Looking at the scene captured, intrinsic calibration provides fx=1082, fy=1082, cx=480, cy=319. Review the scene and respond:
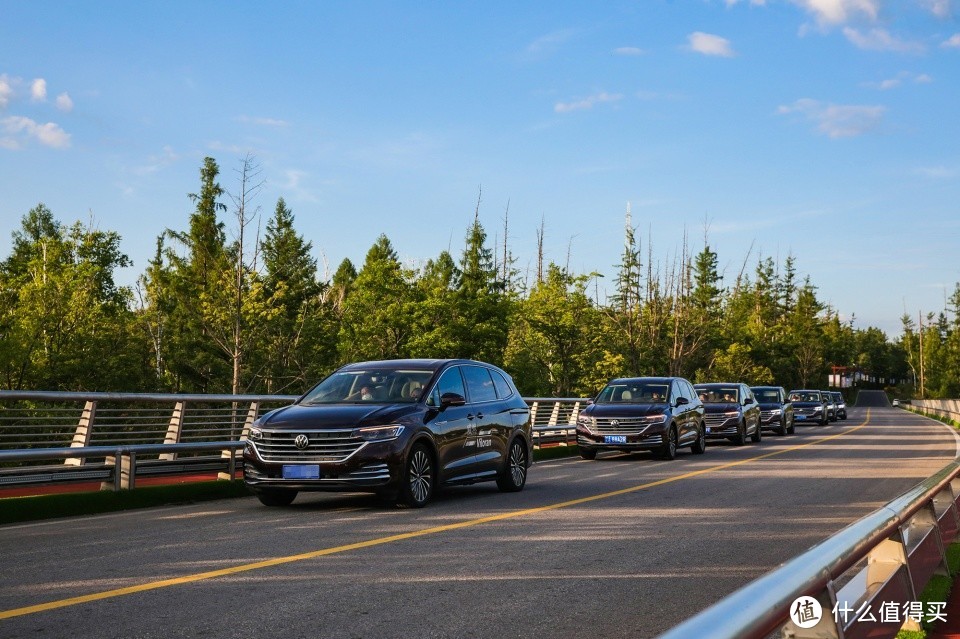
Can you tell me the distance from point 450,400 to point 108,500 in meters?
4.23

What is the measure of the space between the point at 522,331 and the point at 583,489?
6386cm

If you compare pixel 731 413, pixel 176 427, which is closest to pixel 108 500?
pixel 176 427

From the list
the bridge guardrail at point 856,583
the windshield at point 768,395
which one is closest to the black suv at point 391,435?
the bridge guardrail at point 856,583

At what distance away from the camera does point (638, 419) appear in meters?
22.6

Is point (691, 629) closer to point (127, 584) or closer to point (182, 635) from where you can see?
point (182, 635)

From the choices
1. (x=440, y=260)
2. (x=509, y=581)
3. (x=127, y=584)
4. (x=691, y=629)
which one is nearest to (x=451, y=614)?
(x=509, y=581)

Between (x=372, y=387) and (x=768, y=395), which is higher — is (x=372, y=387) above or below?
above

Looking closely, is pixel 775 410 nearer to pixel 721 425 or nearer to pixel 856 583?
pixel 721 425

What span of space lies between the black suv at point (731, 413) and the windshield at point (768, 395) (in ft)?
26.2

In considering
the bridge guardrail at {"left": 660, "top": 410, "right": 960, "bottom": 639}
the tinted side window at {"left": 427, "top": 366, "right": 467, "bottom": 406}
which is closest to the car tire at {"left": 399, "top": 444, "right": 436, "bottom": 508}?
the tinted side window at {"left": 427, "top": 366, "right": 467, "bottom": 406}

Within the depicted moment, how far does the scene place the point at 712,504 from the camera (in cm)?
1350

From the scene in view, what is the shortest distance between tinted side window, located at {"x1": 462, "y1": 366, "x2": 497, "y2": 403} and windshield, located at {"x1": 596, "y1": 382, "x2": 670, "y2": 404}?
8.80m

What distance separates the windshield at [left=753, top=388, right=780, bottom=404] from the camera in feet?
133

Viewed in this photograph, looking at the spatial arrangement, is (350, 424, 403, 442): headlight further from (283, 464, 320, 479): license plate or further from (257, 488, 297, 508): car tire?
(257, 488, 297, 508): car tire
